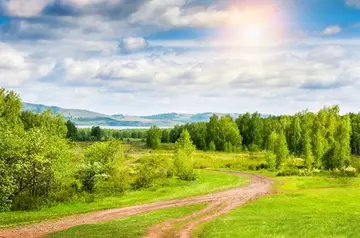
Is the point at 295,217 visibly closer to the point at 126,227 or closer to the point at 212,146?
the point at 126,227

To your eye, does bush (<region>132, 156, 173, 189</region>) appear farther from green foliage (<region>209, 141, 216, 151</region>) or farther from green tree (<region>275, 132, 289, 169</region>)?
green foliage (<region>209, 141, 216, 151</region>)

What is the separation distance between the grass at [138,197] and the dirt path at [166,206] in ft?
8.40

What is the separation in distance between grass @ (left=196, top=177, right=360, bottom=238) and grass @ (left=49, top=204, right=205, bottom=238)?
519 cm

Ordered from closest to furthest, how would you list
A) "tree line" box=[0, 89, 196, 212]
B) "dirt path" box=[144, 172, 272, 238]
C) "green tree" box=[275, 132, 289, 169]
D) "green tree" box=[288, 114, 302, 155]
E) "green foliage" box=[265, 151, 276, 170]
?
"dirt path" box=[144, 172, 272, 238], "tree line" box=[0, 89, 196, 212], "green foliage" box=[265, 151, 276, 170], "green tree" box=[275, 132, 289, 169], "green tree" box=[288, 114, 302, 155]

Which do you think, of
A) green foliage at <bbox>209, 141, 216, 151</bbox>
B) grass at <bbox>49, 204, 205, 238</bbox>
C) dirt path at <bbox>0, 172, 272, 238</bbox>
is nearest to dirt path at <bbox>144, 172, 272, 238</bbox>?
dirt path at <bbox>0, 172, 272, 238</bbox>

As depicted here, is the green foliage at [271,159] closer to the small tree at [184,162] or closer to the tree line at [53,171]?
the small tree at [184,162]

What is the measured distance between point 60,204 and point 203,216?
19111mm

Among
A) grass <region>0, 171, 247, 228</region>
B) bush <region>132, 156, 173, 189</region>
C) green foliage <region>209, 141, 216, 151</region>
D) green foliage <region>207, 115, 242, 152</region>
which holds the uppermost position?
green foliage <region>207, 115, 242, 152</region>

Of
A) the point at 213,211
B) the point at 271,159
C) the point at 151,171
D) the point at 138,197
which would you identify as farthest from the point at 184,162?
the point at 271,159

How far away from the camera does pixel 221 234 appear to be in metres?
36.9

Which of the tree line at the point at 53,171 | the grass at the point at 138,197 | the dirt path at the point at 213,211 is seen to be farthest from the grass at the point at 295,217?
the tree line at the point at 53,171

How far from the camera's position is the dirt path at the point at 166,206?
39.4 metres

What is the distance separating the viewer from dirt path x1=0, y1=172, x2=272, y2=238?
39375 millimetres

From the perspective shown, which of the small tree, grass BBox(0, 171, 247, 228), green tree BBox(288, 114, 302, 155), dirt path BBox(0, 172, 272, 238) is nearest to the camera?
dirt path BBox(0, 172, 272, 238)
